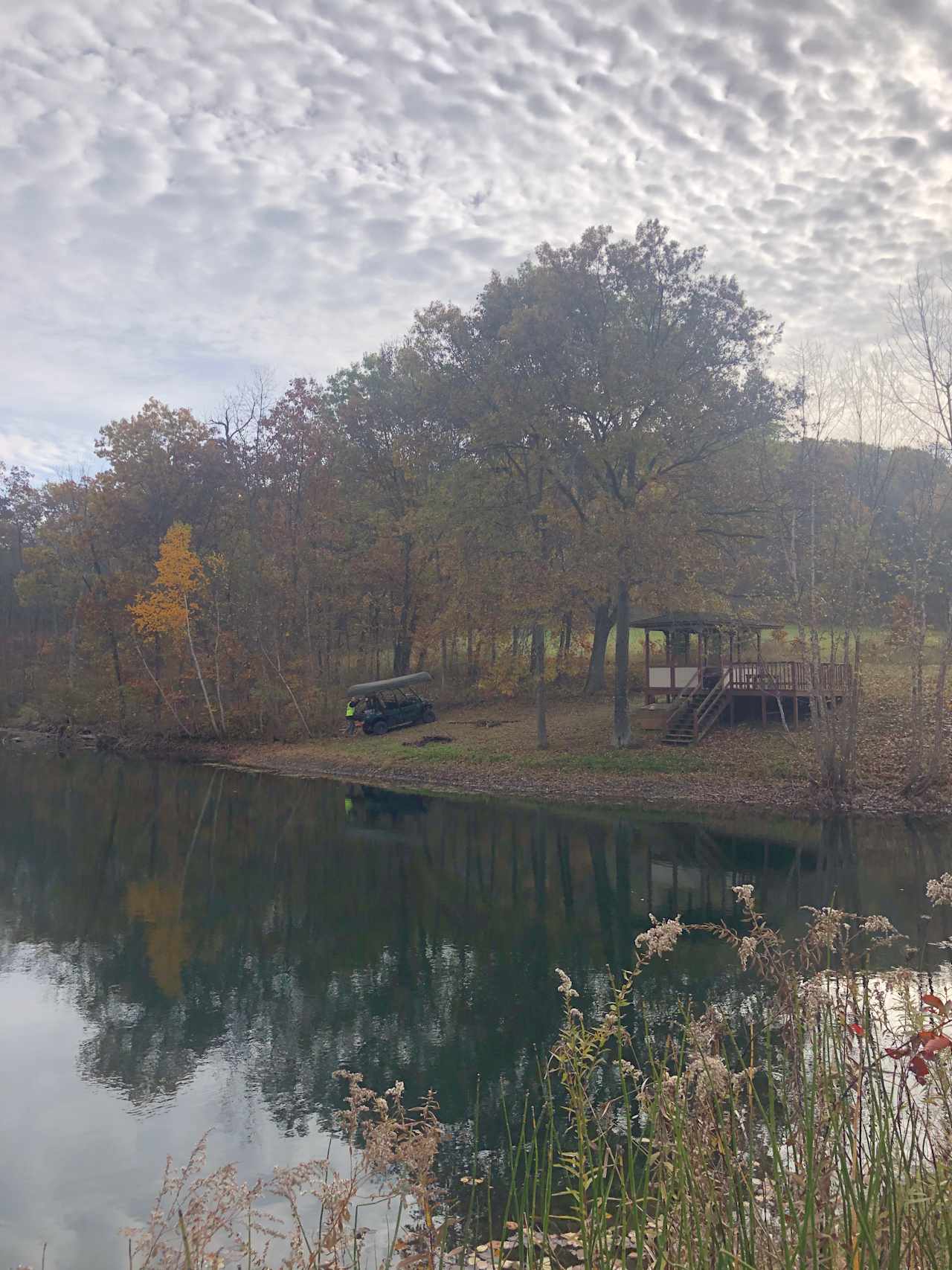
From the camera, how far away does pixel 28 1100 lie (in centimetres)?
873

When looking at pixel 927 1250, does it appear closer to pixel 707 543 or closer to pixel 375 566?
pixel 707 543

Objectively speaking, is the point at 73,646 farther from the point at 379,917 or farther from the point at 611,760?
the point at 379,917

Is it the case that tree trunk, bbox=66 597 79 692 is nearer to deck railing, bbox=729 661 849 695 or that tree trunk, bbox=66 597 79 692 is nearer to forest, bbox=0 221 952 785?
forest, bbox=0 221 952 785

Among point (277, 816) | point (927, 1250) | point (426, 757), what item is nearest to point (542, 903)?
point (277, 816)

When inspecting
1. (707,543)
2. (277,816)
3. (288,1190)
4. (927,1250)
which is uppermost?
(707,543)

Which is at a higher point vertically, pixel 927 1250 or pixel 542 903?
pixel 927 1250

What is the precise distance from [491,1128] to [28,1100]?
4398mm

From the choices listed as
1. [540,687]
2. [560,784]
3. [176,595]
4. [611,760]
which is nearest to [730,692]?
[611,760]

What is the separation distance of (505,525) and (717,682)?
8.41 m

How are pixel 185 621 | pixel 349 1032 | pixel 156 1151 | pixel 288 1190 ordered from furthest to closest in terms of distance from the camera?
pixel 185 621 < pixel 349 1032 < pixel 156 1151 < pixel 288 1190

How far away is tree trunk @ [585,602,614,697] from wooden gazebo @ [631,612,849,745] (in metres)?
5.26

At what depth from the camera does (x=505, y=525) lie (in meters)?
30.0

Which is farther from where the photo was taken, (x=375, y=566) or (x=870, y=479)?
(x=375, y=566)

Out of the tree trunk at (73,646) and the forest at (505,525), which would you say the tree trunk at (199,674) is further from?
the tree trunk at (73,646)
